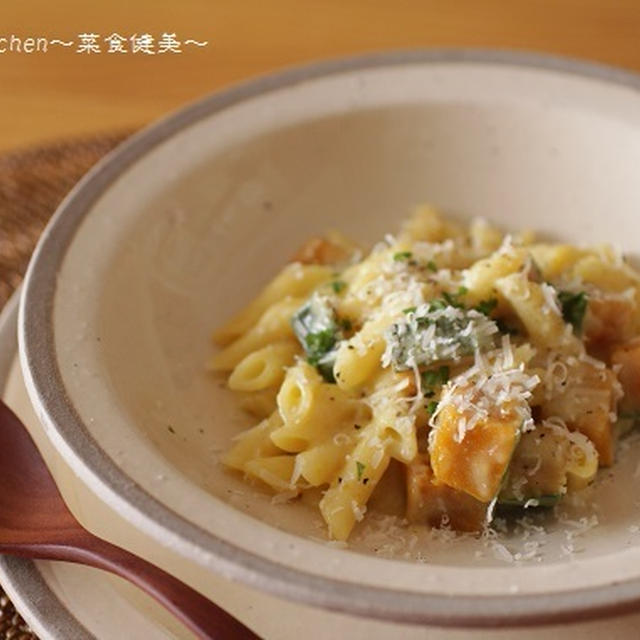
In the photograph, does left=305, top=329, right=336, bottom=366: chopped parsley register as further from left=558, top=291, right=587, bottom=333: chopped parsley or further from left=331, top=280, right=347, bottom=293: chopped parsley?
left=558, top=291, right=587, bottom=333: chopped parsley

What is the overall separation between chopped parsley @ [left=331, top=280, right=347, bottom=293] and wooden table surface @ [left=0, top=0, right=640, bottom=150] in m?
1.40

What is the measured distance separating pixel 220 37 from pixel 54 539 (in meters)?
2.42

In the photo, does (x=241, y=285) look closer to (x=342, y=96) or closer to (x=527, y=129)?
(x=342, y=96)

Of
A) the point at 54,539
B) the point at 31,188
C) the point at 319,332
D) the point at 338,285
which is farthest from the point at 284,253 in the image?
the point at 54,539

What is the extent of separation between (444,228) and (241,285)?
1.57ft

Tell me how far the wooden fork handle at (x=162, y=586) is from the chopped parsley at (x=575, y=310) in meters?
0.89

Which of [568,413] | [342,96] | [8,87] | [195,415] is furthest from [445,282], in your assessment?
[8,87]

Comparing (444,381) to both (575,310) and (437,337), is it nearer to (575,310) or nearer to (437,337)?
(437,337)

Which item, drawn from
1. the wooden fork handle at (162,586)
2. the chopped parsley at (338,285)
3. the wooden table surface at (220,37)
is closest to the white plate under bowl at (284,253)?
the wooden fork handle at (162,586)

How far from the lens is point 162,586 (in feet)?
5.50

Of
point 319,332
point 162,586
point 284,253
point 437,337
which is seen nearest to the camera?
point 162,586

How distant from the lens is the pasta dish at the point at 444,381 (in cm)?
190

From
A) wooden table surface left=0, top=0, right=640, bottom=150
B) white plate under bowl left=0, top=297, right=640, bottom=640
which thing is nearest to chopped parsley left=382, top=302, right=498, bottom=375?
white plate under bowl left=0, top=297, right=640, bottom=640

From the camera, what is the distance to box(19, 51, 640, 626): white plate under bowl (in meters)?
1.57
